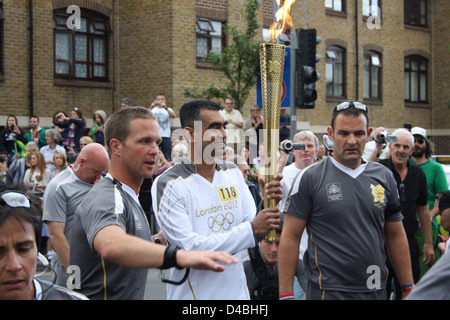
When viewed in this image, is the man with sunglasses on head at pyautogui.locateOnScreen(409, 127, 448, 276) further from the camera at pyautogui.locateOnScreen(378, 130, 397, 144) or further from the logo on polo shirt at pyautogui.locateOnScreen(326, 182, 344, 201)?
the logo on polo shirt at pyautogui.locateOnScreen(326, 182, 344, 201)

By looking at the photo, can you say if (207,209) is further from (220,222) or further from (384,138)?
(384,138)

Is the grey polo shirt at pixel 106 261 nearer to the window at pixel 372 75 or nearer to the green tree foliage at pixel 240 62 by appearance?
the green tree foliage at pixel 240 62

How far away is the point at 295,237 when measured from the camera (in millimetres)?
4656

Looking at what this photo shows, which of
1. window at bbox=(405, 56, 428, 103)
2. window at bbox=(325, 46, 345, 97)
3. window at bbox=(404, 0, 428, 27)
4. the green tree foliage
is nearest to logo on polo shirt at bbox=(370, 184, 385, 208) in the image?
the green tree foliage

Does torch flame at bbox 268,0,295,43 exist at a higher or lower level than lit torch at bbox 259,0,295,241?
higher

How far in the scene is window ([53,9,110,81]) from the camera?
793 inches

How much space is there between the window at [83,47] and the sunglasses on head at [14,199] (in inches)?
707

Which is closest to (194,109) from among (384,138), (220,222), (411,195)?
(220,222)

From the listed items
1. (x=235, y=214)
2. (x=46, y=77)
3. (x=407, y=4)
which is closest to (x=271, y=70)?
(x=235, y=214)

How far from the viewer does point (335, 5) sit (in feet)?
88.4

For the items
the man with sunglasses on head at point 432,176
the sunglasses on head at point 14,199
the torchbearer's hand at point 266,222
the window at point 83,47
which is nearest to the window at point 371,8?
the window at point 83,47

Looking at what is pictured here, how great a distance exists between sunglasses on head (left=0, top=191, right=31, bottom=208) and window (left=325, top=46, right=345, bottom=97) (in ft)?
80.3

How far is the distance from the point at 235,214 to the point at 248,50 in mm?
15026

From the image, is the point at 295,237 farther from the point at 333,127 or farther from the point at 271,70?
the point at 271,70
